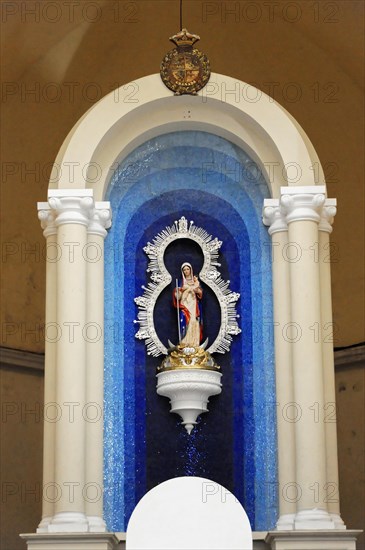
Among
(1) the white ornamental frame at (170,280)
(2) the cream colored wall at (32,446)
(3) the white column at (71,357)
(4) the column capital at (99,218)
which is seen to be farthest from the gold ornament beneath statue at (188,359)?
(2) the cream colored wall at (32,446)

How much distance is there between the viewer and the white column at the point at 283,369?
1189 cm

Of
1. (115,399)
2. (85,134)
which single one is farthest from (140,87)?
(115,399)

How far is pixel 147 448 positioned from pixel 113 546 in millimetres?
1346

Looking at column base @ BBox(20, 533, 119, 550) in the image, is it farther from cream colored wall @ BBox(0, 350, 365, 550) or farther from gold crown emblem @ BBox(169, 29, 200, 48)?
gold crown emblem @ BBox(169, 29, 200, 48)

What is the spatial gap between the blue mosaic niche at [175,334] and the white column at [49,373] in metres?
0.58

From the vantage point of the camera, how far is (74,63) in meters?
16.3

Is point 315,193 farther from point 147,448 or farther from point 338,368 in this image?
point 338,368

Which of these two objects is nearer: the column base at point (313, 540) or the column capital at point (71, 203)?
the column base at point (313, 540)

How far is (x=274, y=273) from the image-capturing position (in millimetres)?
12609

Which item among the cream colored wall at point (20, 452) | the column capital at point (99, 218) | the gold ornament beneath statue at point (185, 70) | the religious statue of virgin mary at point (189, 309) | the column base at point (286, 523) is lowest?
the column base at point (286, 523)

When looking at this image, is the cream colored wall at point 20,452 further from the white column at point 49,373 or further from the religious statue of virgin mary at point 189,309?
the religious statue of virgin mary at point 189,309

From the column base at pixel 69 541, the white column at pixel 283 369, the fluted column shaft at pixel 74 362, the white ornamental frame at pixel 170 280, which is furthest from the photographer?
the white ornamental frame at pixel 170 280

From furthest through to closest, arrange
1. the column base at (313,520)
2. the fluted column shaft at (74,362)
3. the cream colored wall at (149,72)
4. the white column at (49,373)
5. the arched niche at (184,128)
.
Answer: the cream colored wall at (149,72) → the arched niche at (184,128) → the white column at (49,373) → the fluted column shaft at (74,362) → the column base at (313,520)

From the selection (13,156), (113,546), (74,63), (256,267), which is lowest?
(113,546)
